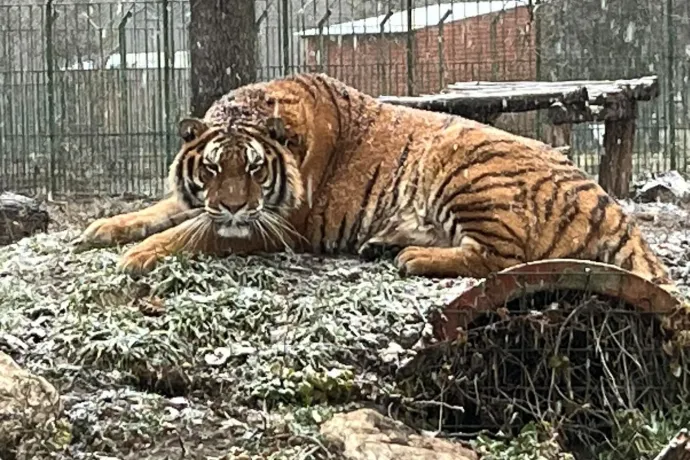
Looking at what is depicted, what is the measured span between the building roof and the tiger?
20.9 ft

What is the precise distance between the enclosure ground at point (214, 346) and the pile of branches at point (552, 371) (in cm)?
19

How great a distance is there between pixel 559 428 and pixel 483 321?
1.41 ft

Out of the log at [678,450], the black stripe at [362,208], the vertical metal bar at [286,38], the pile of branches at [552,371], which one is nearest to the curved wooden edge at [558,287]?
the pile of branches at [552,371]

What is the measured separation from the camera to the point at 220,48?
7891 millimetres

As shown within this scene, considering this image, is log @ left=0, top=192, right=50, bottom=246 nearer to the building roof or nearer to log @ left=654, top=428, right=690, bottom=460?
the building roof

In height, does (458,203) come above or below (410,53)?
below

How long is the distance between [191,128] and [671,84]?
780 cm

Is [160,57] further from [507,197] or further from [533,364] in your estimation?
[533,364]

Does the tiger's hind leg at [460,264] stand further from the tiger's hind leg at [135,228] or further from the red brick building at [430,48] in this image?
the red brick building at [430,48]

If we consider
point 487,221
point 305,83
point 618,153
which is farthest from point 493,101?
point 487,221

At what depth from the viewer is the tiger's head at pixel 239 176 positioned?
16.1 feet

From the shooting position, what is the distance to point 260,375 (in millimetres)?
3932

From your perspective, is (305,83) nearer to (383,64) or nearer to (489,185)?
(489,185)

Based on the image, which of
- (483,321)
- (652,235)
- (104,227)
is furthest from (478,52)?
(483,321)
